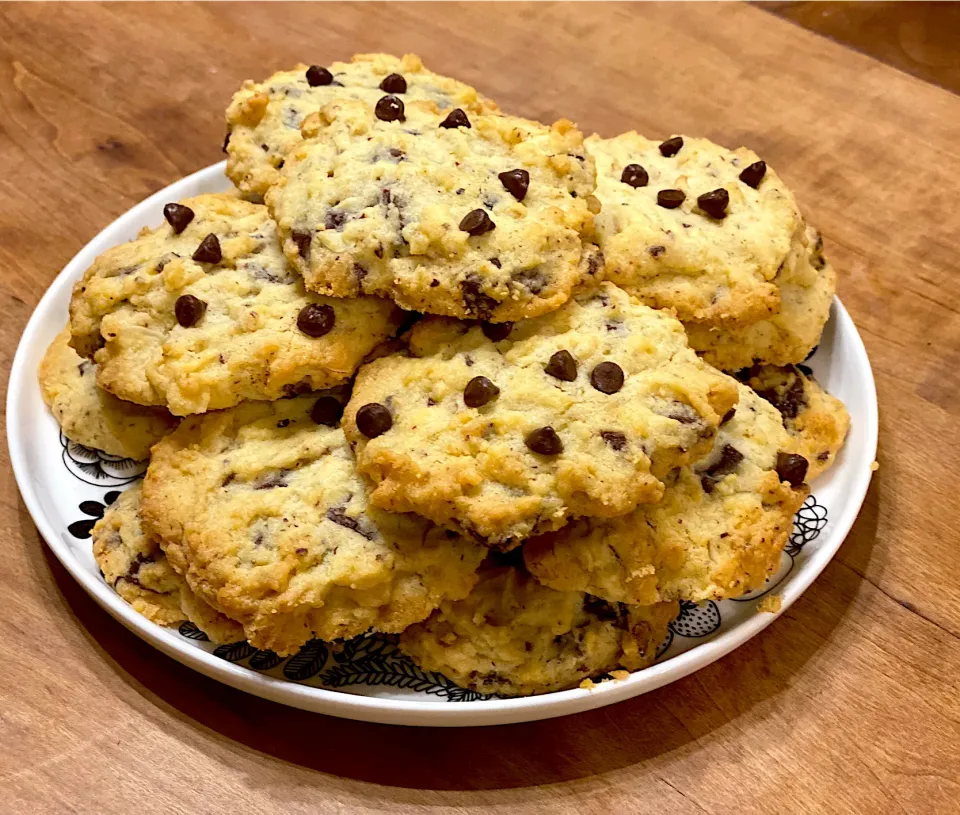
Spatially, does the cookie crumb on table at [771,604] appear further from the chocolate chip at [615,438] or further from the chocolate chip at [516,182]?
the chocolate chip at [516,182]

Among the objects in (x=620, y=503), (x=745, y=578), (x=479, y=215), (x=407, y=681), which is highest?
(x=479, y=215)

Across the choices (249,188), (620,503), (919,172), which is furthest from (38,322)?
(919,172)

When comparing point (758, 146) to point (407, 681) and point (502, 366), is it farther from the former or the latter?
point (407, 681)

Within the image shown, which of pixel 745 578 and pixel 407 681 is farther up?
pixel 745 578

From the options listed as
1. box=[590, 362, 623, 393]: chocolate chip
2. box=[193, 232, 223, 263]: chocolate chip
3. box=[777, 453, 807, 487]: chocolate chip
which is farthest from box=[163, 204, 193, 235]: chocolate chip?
box=[777, 453, 807, 487]: chocolate chip

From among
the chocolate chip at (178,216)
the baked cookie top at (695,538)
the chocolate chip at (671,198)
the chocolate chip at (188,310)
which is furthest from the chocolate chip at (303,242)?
the chocolate chip at (671,198)

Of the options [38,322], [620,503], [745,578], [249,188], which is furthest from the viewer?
[38,322]

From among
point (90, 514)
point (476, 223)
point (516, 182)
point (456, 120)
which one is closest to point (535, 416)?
point (476, 223)
